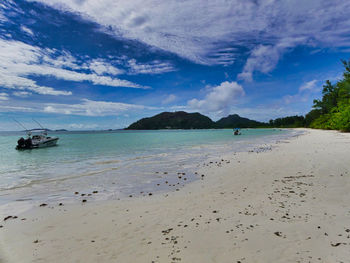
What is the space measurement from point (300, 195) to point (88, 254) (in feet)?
27.9

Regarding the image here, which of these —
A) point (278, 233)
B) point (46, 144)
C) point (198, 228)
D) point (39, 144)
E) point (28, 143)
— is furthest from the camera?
point (46, 144)

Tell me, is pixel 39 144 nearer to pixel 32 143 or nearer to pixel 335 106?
pixel 32 143

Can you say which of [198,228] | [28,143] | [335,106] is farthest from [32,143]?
[335,106]

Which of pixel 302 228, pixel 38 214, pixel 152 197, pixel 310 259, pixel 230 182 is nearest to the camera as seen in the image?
pixel 310 259

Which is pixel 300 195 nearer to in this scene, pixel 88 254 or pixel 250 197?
pixel 250 197

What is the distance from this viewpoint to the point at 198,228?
6012 mm

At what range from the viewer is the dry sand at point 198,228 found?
15.5 ft

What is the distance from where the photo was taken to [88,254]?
16.4 ft

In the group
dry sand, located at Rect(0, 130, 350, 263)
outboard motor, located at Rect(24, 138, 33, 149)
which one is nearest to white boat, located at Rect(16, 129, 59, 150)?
outboard motor, located at Rect(24, 138, 33, 149)

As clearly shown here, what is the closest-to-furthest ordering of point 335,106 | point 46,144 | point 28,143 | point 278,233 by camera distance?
point 278,233
point 28,143
point 46,144
point 335,106

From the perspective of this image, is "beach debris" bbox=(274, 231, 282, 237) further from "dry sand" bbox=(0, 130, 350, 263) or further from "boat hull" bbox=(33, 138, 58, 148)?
"boat hull" bbox=(33, 138, 58, 148)

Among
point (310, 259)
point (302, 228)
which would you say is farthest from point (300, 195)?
point (310, 259)

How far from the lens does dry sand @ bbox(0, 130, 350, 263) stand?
4738mm

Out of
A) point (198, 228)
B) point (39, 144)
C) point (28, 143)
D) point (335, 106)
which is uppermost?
point (335, 106)
